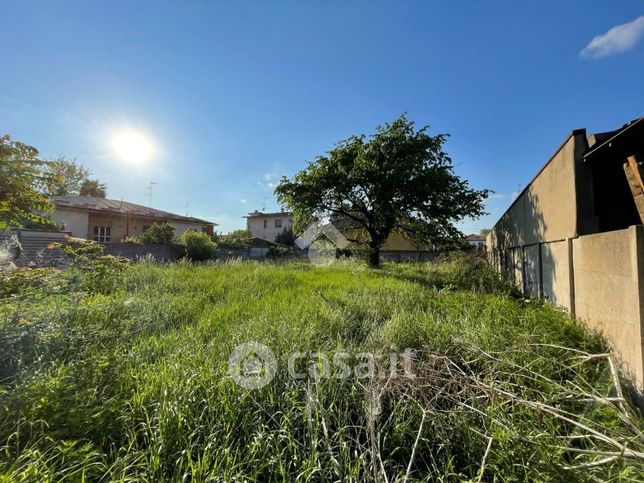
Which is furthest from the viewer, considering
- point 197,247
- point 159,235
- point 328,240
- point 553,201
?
point 159,235

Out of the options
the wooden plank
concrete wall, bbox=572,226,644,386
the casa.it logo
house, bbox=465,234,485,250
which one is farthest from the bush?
the wooden plank

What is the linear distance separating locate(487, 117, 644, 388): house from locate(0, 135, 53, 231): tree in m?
5.76

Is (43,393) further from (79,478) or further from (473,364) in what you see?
(473,364)

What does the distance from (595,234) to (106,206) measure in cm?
2397

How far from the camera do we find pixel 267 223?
118ft

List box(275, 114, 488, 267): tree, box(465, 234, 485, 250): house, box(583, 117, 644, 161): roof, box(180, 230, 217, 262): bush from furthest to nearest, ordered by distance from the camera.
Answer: box(180, 230, 217, 262): bush < box(465, 234, 485, 250): house < box(275, 114, 488, 267): tree < box(583, 117, 644, 161): roof

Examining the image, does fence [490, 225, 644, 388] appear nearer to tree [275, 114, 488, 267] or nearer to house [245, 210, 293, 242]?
tree [275, 114, 488, 267]

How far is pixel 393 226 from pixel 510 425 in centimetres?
1172

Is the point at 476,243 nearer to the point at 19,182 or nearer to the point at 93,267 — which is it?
the point at 93,267

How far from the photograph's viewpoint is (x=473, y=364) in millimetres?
2646

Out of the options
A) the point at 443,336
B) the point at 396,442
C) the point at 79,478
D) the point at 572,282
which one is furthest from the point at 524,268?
the point at 79,478

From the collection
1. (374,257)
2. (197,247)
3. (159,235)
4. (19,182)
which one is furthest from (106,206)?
(19,182)

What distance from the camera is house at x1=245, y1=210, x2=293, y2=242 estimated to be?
34672mm

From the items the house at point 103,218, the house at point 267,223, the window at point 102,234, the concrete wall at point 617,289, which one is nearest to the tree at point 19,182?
the concrete wall at point 617,289
